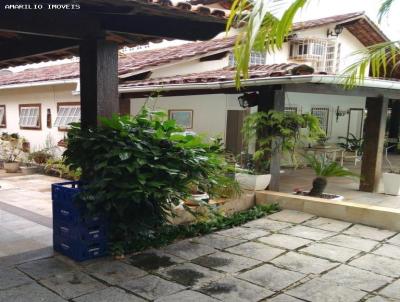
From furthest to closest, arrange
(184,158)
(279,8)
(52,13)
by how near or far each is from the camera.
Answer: (184,158) < (52,13) < (279,8)

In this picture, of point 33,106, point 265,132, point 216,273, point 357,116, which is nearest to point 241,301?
point 216,273

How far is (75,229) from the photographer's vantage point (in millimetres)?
4328

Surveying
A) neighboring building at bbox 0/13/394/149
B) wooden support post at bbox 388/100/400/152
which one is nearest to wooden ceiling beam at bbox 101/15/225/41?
neighboring building at bbox 0/13/394/149

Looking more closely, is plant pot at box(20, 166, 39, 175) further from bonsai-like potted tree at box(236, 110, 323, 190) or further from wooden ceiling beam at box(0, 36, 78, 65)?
bonsai-like potted tree at box(236, 110, 323, 190)

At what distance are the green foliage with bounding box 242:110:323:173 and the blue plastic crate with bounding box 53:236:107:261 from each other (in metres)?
3.49

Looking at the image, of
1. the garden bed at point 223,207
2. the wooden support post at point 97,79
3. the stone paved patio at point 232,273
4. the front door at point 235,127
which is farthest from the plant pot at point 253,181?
the wooden support post at point 97,79

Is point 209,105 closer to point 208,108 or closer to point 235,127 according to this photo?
point 208,108

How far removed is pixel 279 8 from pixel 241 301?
2.45 m

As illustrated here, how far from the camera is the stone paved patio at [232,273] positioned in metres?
3.63

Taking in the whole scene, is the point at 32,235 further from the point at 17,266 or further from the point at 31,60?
the point at 31,60

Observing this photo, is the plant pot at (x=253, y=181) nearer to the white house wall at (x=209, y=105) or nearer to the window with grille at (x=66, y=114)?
the white house wall at (x=209, y=105)

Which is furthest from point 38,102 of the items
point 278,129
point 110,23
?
point 110,23

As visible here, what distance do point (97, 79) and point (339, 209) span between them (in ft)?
13.9

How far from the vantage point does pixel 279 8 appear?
2.58 meters
